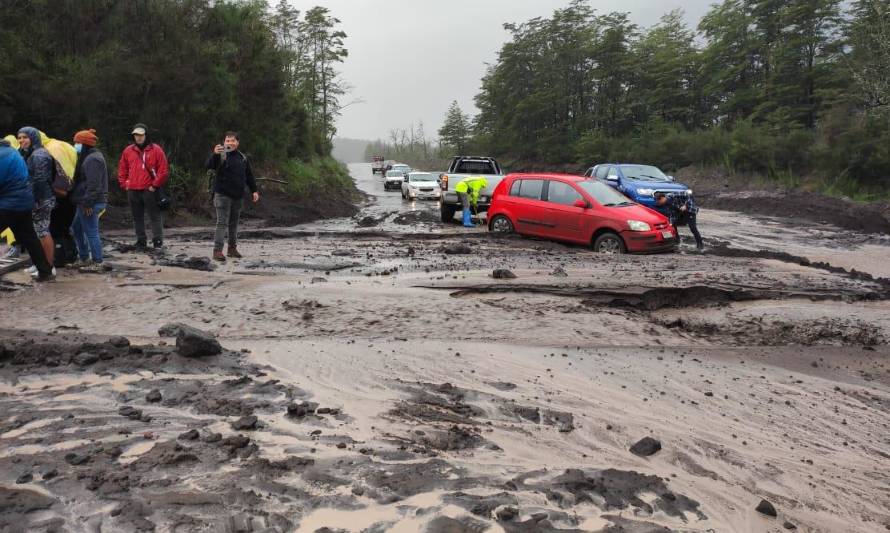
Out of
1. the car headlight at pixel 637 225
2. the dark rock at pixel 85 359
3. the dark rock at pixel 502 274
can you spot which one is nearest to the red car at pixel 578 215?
the car headlight at pixel 637 225

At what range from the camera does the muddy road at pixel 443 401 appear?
2922 millimetres

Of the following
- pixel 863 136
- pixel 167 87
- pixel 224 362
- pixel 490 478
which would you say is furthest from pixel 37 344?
pixel 863 136

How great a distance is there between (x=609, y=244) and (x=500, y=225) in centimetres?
283

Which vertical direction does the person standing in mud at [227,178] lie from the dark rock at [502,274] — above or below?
above

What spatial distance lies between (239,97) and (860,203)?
21.6 meters

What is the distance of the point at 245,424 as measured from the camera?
11.9 ft

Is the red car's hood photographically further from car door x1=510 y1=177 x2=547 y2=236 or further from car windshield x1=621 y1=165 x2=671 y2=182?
car windshield x1=621 y1=165 x2=671 y2=182

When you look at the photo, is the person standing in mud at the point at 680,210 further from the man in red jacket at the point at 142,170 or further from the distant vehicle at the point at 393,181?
the distant vehicle at the point at 393,181

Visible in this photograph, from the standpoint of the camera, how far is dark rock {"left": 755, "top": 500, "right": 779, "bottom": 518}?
120 inches

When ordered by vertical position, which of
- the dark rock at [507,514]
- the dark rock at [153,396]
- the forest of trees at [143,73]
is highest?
the forest of trees at [143,73]

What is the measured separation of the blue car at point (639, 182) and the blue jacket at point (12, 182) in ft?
44.4

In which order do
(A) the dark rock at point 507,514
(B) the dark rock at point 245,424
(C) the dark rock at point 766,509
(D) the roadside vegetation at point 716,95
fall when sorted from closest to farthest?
(A) the dark rock at point 507,514 < (C) the dark rock at point 766,509 < (B) the dark rock at point 245,424 < (D) the roadside vegetation at point 716,95

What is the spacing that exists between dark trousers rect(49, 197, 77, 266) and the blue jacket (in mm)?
1398

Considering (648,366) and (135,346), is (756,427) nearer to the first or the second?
(648,366)
